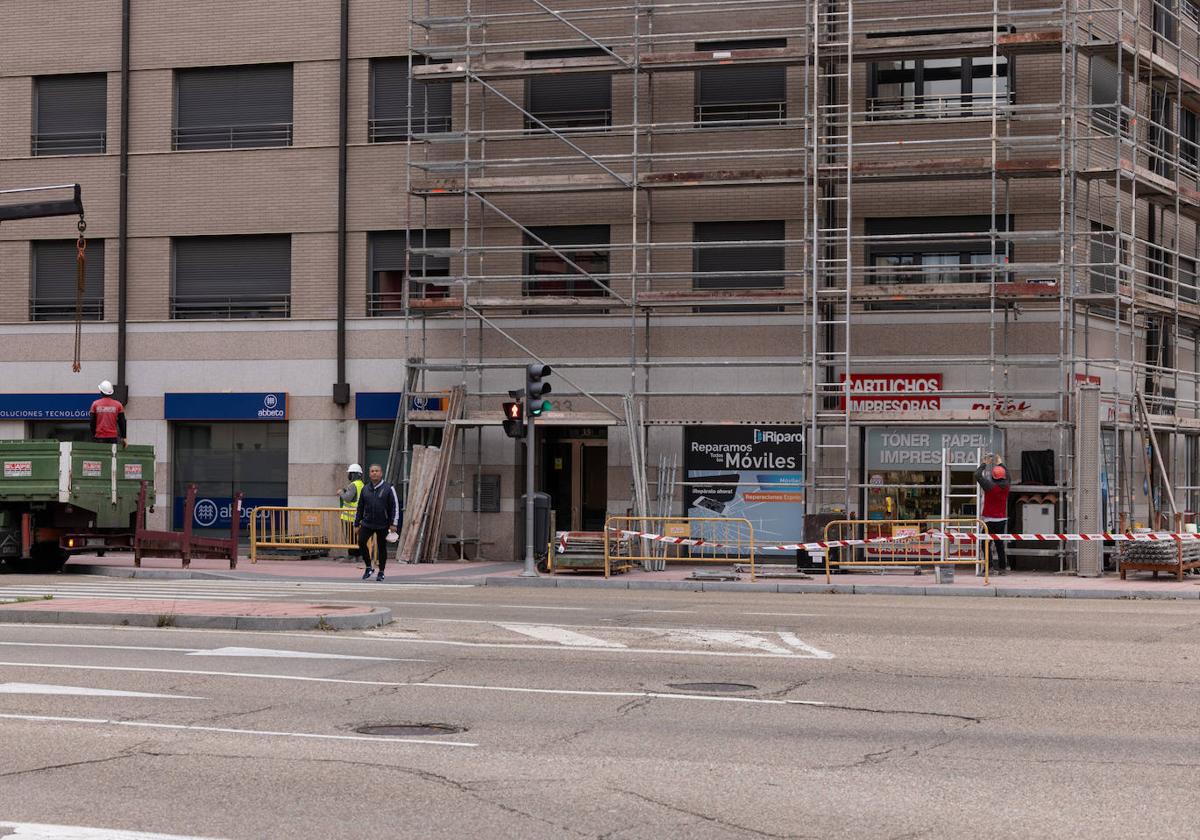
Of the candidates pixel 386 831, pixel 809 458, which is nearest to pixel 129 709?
pixel 386 831

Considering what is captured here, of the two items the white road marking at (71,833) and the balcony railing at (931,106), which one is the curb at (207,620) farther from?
the balcony railing at (931,106)

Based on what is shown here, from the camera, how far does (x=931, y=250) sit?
27609 millimetres

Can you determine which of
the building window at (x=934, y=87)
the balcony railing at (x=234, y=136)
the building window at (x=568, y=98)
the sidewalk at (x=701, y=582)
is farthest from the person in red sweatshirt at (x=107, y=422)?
the building window at (x=934, y=87)

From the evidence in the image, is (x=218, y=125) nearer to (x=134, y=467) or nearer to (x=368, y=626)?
(x=134, y=467)

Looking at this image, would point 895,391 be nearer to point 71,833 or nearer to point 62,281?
point 62,281

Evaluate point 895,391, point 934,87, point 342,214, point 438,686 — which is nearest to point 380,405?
point 342,214

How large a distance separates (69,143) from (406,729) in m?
25.4

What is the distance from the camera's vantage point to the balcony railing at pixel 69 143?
31.8 meters

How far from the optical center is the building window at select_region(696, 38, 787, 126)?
93.2 feet

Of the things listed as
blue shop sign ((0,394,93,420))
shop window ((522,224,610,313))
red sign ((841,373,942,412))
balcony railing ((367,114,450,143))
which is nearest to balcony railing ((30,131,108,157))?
blue shop sign ((0,394,93,420))

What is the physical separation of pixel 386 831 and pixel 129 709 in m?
4.01

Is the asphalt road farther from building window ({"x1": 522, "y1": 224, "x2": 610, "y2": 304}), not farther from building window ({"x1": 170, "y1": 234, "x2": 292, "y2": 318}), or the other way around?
building window ({"x1": 170, "y1": 234, "x2": 292, "y2": 318})

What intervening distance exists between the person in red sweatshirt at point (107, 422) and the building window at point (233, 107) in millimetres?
7345

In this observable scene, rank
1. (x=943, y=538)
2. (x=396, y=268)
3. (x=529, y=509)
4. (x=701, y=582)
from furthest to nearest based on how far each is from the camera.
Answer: (x=396, y=268) → (x=529, y=509) → (x=943, y=538) → (x=701, y=582)
